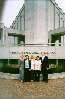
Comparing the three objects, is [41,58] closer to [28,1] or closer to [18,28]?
[28,1]

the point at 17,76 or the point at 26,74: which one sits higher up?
the point at 26,74

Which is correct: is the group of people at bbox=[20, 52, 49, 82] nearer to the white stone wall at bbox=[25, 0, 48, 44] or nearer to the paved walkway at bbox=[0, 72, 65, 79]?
the paved walkway at bbox=[0, 72, 65, 79]

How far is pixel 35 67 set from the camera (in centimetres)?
841

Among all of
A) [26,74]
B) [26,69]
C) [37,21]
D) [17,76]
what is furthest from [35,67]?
[37,21]

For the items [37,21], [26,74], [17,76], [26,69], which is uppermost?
[37,21]

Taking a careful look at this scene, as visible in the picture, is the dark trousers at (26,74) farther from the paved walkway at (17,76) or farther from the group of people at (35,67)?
the paved walkway at (17,76)

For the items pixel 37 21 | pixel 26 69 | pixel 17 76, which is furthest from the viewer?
pixel 37 21

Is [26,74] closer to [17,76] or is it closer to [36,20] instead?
[17,76]

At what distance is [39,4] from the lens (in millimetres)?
15945

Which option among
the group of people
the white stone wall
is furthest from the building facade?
the group of people

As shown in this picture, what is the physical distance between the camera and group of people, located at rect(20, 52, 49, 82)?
27.5 feet

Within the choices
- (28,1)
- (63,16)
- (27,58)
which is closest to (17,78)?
(27,58)

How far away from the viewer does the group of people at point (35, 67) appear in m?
8.37

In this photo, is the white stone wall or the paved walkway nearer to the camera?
the paved walkway
